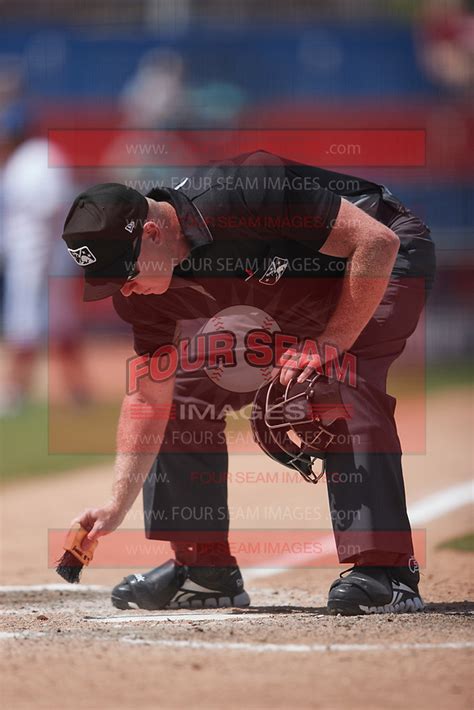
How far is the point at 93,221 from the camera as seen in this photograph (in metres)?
4.05

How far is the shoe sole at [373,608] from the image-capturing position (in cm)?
432

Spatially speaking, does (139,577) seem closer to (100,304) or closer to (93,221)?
(93,221)

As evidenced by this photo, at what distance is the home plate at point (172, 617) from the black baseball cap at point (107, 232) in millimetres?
1242

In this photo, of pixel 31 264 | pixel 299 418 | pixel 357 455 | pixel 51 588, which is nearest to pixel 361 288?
pixel 299 418

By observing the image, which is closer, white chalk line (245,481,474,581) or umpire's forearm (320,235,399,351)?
umpire's forearm (320,235,399,351)

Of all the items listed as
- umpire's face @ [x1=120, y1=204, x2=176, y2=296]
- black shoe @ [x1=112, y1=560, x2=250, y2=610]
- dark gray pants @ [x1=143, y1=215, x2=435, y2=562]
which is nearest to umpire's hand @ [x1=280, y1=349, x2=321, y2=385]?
dark gray pants @ [x1=143, y1=215, x2=435, y2=562]

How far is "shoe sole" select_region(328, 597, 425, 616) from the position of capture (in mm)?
4316

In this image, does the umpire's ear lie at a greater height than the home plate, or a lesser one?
greater

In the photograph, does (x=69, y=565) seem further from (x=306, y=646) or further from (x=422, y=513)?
(x=422, y=513)

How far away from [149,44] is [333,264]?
36.6 feet

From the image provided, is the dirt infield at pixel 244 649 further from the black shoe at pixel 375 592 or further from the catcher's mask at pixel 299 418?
the catcher's mask at pixel 299 418

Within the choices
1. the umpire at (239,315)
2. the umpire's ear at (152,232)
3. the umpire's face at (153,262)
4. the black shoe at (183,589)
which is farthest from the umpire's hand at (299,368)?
the black shoe at (183,589)

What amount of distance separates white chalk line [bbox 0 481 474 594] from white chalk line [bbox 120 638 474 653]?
1518 millimetres

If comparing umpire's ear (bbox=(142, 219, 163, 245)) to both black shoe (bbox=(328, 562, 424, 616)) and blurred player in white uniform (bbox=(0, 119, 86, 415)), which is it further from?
blurred player in white uniform (bbox=(0, 119, 86, 415))
